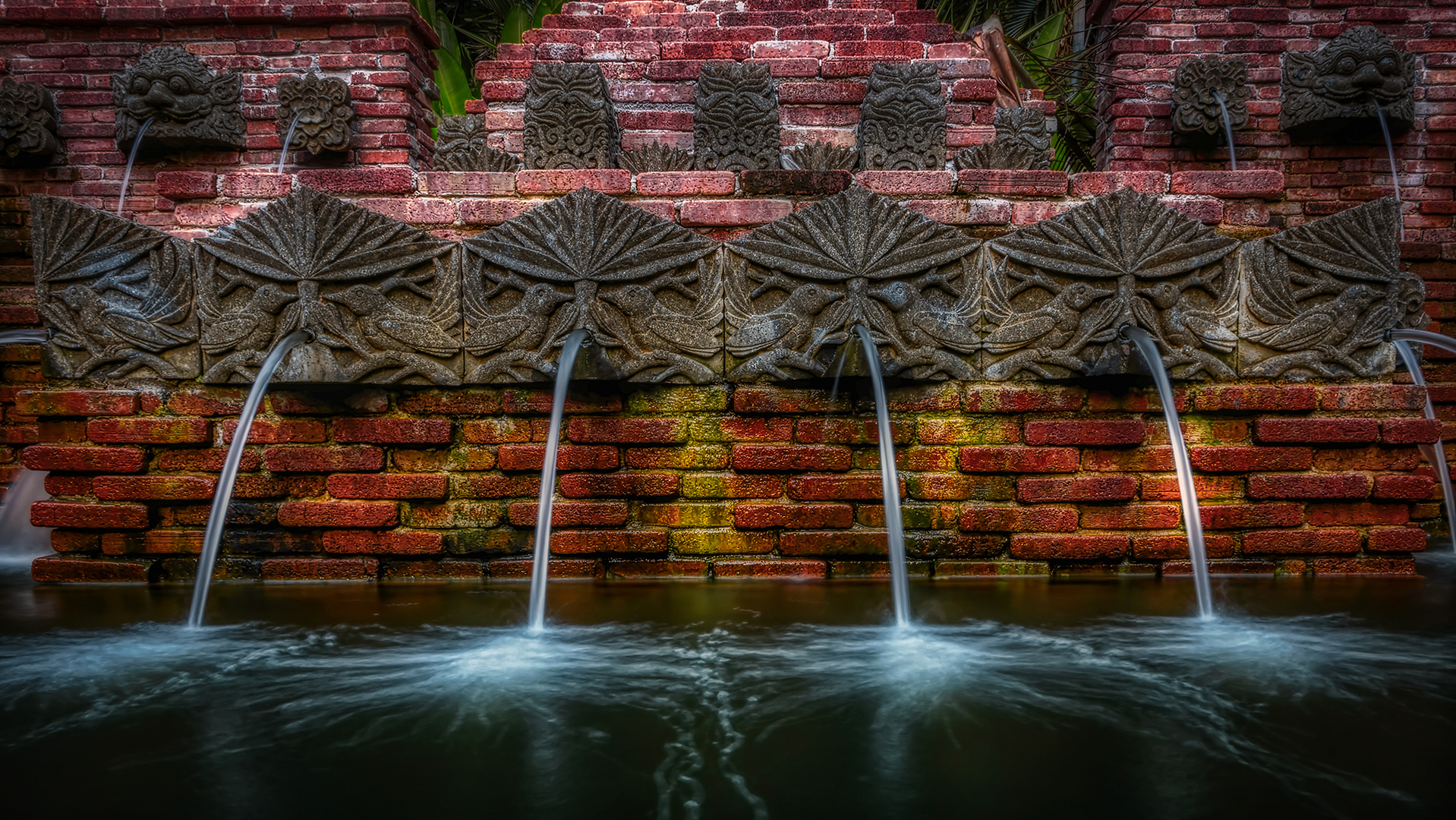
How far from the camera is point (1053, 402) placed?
2359mm

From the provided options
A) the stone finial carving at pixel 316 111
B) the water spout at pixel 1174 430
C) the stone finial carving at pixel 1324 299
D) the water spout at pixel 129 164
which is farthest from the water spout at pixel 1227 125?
the water spout at pixel 129 164

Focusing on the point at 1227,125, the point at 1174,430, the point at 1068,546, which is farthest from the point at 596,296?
the point at 1227,125

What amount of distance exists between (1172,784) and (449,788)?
1.21m

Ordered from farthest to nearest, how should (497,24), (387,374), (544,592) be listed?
(497,24), (387,374), (544,592)

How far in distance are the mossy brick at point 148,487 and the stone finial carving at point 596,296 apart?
100 centimetres

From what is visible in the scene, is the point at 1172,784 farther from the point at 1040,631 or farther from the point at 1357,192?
the point at 1357,192

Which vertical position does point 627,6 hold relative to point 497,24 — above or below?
below

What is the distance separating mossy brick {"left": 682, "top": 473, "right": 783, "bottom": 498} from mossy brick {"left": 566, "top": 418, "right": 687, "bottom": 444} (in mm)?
151

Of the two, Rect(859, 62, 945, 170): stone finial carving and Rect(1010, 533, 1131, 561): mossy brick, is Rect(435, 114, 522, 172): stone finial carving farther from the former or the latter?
Rect(1010, 533, 1131, 561): mossy brick

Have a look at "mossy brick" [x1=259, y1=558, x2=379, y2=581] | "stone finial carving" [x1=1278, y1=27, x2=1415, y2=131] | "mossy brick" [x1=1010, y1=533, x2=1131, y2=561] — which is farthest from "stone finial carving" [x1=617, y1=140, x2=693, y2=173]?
"stone finial carving" [x1=1278, y1=27, x2=1415, y2=131]

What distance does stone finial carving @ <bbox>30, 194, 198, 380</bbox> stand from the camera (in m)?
2.28

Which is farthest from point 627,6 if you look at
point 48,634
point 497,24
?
point 497,24

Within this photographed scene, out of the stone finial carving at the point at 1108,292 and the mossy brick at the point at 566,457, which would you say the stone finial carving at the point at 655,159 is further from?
the stone finial carving at the point at 1108,292

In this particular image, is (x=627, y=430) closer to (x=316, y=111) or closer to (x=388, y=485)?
(x=388, y=485)
